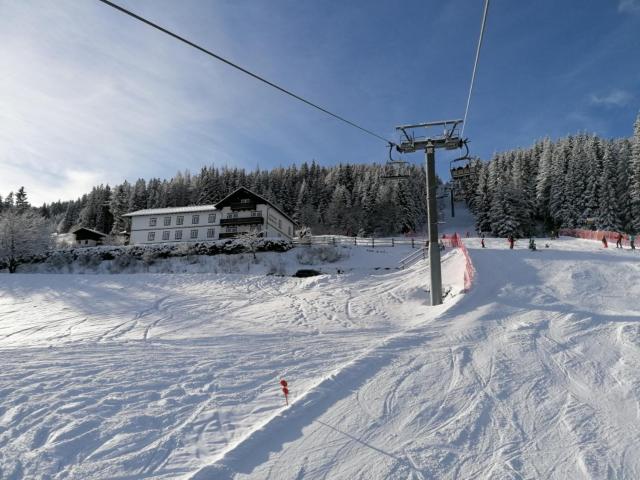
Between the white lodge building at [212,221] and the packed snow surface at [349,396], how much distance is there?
3765 centimetres

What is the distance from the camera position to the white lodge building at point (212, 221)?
5228 cm

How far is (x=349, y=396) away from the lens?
6.98 meters

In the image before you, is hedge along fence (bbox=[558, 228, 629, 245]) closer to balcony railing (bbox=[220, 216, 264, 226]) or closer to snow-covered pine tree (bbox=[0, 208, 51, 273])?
balcony railing (bbox=[220, 216, 264, 226])

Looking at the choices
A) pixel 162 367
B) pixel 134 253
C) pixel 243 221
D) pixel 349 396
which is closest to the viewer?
pixel 349 396

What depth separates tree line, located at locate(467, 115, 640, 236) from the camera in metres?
56.6

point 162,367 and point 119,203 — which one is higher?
point 119,203

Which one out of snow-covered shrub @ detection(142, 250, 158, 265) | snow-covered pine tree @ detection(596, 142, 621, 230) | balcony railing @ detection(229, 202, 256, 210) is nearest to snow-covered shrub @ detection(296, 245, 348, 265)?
snow-covered shrub @ detection(142, 250, 158, 265)

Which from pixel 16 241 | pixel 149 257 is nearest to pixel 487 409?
pixel 149 257

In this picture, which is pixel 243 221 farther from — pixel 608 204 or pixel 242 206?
pixel 608 204

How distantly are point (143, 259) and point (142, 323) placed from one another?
2536 centimetres

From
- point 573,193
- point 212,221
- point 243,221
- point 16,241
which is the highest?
point 573,193

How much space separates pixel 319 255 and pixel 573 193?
50999 mm

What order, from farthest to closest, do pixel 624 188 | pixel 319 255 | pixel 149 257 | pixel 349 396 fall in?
pixel 624 188, pixel 149 257, pixel 319 255, pixel 349 396

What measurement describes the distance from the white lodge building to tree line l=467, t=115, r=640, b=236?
132ft
